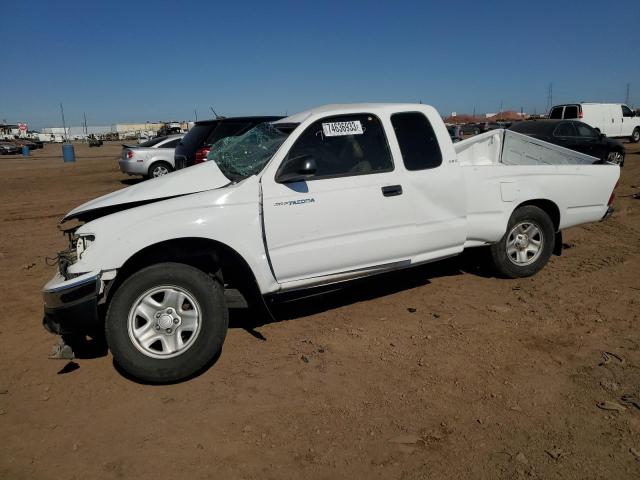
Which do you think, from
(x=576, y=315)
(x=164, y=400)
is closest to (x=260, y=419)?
(x=164, y=400)

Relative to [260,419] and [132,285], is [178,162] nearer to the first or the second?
[132,285]

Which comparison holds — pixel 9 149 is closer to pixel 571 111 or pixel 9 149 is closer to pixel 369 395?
pixel 571 111

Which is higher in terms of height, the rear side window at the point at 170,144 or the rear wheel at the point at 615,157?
the rear side window at the point at 170,144

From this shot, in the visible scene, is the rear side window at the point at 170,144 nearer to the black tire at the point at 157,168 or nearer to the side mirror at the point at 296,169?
the black tire at the point at 157,168

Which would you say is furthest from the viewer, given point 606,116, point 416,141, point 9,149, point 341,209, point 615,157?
point 9,149

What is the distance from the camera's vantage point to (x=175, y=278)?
140 inches

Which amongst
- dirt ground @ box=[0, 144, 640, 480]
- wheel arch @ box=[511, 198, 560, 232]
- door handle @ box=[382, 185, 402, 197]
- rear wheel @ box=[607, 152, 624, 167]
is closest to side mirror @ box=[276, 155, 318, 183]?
door handle @ box=[382, 185, 402, 197]

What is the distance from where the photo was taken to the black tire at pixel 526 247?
5.35 metres

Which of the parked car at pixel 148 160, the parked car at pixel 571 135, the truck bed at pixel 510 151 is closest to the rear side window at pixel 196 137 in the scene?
the parked car at pixel 148 160

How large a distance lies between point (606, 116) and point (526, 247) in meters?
21.7

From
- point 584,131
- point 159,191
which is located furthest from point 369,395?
point 584,131

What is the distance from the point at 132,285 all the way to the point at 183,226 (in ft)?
1.76

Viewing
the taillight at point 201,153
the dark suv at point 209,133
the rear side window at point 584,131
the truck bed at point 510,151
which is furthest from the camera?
the rear side window at point 584,131

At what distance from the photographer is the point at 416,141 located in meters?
4.55
